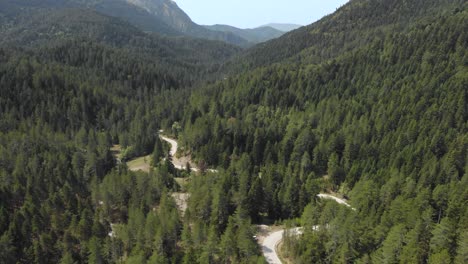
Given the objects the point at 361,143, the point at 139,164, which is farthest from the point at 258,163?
the point at 139,164

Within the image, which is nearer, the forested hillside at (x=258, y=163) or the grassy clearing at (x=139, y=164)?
the forested hillside at (x=258, y=163)

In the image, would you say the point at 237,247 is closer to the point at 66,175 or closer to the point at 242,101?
the point at 66,175

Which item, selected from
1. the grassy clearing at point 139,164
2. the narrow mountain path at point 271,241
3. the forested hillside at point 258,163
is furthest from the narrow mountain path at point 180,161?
the narrow mountain path at point 271,241

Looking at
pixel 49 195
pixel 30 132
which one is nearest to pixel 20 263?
pixel 49 195

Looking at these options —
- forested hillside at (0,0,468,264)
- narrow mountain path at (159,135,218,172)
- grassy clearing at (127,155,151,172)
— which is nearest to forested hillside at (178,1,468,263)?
forested hillside at (0,0,468,264)

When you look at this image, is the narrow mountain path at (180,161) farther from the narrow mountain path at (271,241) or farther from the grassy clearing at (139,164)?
the narrow mountain path at (271,241)

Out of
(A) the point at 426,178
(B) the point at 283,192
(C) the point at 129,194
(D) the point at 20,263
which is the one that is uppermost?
(A) the point at 426,178

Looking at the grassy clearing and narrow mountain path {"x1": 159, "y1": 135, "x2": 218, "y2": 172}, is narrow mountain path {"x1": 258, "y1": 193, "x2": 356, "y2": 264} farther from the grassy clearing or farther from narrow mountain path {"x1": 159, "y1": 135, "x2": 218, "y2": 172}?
the grassy clearing

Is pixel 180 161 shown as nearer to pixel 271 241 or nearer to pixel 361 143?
pixel 361 143
